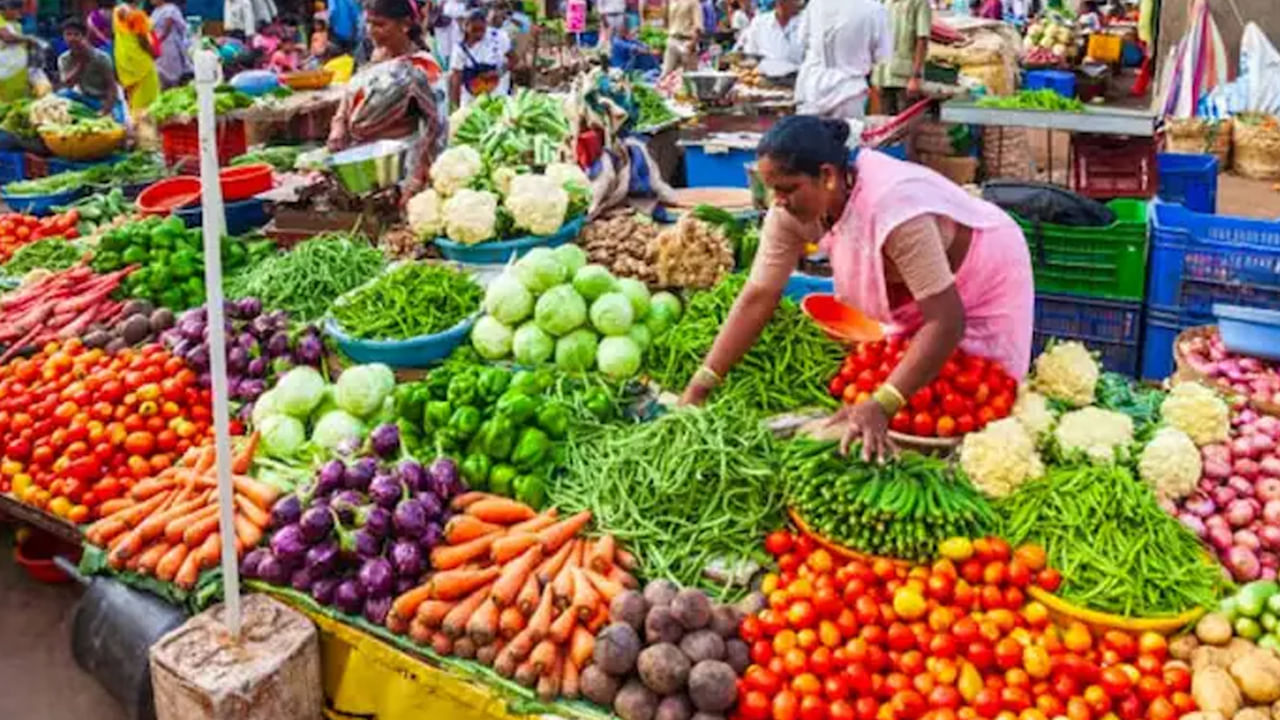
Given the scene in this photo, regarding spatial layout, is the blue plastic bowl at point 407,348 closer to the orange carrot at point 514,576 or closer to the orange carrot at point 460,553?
the orange carrot at point 460,553

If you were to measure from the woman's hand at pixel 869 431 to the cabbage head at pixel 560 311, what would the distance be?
4.49ft

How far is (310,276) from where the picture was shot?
200 inches

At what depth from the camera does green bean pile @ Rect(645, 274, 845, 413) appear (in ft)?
12.6

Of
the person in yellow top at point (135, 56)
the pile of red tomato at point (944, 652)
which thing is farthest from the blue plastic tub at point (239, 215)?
the person in yellow top at point (135, 56)

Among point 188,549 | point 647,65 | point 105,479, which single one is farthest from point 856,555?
point 647,65

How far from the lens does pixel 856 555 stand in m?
3.02

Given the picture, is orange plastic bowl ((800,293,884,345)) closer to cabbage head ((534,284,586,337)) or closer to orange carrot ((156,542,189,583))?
cabbage head ((534,284,586,337))

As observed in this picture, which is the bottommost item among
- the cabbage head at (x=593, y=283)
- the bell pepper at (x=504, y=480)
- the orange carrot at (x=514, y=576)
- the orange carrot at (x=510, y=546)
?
the orange carrot at (x=514, y=576)

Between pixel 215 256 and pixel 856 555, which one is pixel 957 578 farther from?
pixel 215 256

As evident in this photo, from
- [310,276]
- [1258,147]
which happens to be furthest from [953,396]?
[1258,147]

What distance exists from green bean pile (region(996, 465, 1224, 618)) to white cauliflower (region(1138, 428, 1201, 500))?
8 cm

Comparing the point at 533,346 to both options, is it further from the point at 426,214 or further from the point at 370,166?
the point at 370,166

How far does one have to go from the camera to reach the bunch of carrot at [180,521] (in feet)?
11.6

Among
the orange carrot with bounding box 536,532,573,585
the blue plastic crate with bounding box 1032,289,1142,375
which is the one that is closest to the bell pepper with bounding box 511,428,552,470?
the orange carrot with bounding box 536,532,573,585
